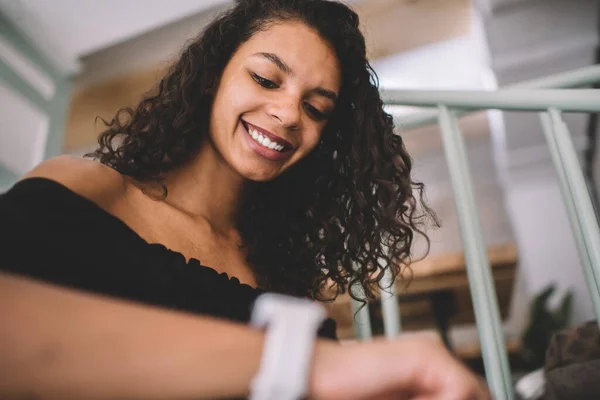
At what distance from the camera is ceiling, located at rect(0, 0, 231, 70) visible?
2.58 metres

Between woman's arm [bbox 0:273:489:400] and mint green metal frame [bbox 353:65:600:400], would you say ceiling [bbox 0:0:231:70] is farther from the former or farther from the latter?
woman's arm [bbox 0:273:489:400]

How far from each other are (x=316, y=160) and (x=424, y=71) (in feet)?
7.39

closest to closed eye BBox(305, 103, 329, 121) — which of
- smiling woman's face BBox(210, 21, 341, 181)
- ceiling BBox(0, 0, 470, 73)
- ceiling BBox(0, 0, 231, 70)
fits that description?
smiling woman's face BBox(210, 21, 341, 181)

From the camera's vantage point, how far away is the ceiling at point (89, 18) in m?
2.58

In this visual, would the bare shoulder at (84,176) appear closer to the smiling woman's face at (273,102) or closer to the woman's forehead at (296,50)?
the smiling woman's face at (273,102)

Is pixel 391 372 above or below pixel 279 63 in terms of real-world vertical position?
below

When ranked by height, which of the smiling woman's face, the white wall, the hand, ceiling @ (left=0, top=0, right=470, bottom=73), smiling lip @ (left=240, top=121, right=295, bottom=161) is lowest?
the hand

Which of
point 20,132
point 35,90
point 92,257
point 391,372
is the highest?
point 35,90

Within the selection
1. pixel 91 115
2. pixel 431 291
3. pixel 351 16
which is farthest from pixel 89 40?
pixel 431 291

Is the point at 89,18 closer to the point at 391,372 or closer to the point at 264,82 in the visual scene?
the point at 264,82

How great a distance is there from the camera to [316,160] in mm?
1208

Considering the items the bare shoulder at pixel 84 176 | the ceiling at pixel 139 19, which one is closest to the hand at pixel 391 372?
the bare shoulder at pixel 84 176

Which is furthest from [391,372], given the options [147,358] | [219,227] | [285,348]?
[219,227]

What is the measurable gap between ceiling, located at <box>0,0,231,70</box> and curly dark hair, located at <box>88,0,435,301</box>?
1.74m
